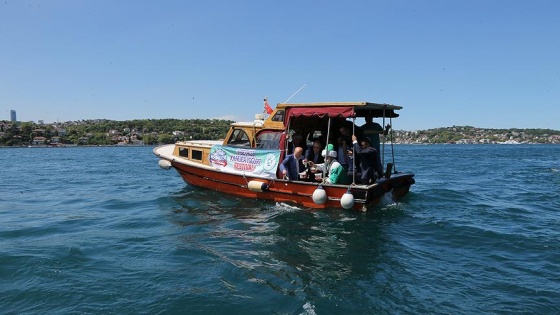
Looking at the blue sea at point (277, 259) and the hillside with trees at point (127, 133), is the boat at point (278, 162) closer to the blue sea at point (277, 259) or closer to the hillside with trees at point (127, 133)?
the blue sea at point (277, 259)

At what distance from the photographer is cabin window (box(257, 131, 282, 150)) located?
14.0m

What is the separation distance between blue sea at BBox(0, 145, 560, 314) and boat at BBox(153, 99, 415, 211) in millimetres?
467

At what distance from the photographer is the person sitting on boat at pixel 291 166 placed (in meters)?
12.7

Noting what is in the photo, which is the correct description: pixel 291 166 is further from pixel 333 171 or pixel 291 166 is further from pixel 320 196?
pixel 320 196

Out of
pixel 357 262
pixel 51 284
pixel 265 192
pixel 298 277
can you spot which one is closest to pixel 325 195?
pixel 265 192

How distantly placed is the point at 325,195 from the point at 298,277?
4970 mm

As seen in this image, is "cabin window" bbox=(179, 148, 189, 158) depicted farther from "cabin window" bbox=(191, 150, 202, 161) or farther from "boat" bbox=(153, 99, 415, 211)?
"cabin window" bbox=(191, 150, 202, 161)

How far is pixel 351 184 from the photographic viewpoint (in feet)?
38.7

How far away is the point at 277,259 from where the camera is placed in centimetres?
786

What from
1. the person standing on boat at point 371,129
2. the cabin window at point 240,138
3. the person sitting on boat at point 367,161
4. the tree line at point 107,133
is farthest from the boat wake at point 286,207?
the tree line at point 107,133

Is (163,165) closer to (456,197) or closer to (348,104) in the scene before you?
(348,104)

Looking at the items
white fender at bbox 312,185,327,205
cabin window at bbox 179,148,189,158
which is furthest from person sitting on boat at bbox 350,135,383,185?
cabin window at bbox 179,148,189,158

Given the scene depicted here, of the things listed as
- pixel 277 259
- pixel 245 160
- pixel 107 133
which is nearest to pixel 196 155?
pixel 245 160

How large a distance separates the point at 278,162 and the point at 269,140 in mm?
1252
